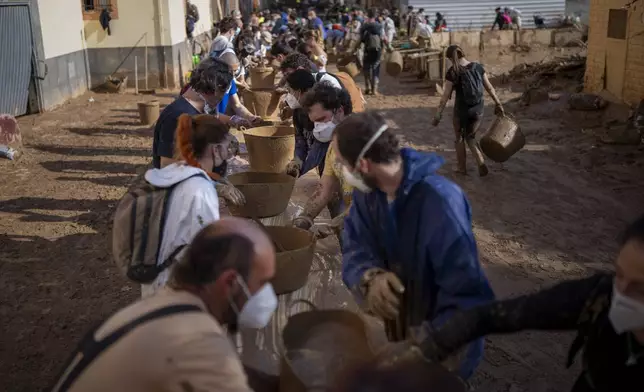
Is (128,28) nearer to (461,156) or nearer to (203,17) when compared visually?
(203,17)

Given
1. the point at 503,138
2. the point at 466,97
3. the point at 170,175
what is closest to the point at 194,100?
the point at 170,175

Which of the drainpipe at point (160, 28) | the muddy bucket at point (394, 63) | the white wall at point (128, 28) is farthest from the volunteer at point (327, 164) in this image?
the muddy bucket at point (394, 63)

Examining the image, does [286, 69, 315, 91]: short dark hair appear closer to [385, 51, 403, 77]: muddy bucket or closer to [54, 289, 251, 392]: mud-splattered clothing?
[54, 289, 251, 392]: mud-splattered clothing

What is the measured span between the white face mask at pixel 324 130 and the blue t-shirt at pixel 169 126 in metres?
0.85

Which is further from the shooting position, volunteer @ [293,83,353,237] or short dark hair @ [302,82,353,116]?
short dark hair @ [302,82,353,116]

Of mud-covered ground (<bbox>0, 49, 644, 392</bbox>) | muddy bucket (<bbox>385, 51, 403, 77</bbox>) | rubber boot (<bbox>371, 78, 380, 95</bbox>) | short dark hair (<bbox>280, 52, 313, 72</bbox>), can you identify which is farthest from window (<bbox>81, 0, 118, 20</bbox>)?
short dark hair (<bbox>280, 52, 313, 72</bbox>)

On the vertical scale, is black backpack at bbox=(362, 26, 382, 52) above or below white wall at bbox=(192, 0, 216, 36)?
below

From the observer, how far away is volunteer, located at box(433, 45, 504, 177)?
8797 millimetres

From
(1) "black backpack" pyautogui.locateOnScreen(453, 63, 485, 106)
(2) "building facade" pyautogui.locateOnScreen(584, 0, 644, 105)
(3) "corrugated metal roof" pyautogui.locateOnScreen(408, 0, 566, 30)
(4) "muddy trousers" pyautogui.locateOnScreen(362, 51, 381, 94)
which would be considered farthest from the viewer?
(3) "corrugated metal roof" pyautogui.locateOnScreen(408, 0, 566, 30)

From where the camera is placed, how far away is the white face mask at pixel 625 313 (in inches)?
72.5

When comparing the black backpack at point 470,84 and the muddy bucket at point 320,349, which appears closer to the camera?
the muddy bucket at point 320,349

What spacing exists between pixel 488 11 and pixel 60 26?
22.9 metres

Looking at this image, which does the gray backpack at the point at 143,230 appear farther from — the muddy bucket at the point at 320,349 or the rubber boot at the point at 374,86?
the rubber boot at the point at 374,86

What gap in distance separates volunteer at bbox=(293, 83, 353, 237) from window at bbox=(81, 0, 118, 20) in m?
13.6
